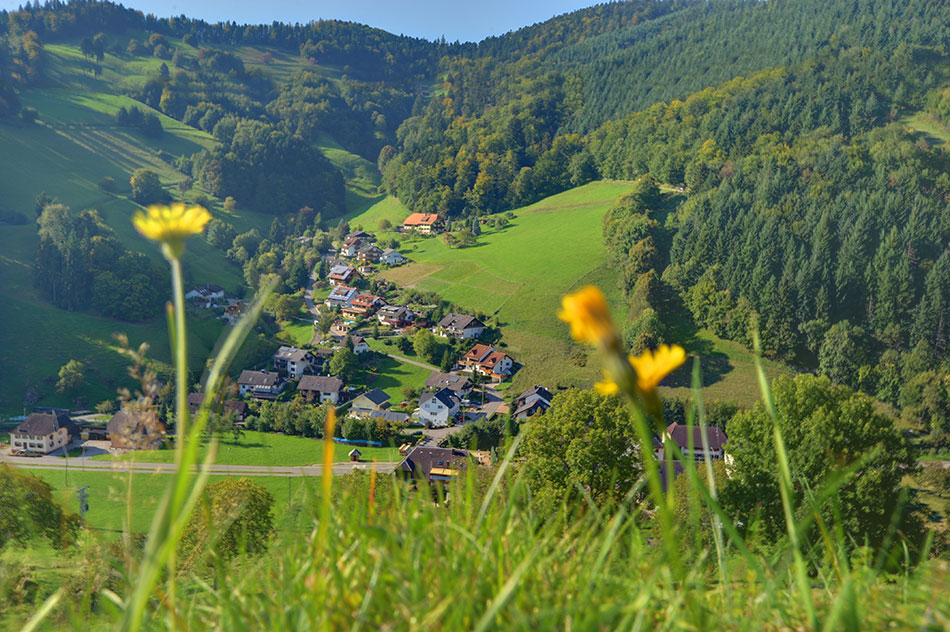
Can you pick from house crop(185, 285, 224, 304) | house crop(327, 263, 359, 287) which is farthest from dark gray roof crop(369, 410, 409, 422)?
house crop(185, 285, 224, 304)

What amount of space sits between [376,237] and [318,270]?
12247 millimetres

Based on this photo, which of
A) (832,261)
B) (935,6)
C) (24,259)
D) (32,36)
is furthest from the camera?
(32,36)

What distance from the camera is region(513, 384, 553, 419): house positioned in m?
48.5

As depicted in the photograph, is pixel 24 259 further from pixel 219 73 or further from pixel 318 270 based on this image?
pixel 219 73

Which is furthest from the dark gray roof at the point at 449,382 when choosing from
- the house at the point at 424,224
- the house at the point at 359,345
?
the house at the point at 424,224

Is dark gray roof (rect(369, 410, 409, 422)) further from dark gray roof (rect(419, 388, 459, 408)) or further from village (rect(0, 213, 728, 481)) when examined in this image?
dark gray roof (rect(419, 388, 459, 408))

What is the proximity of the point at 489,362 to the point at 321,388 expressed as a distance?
14809mm

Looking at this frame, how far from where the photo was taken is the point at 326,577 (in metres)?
2.30

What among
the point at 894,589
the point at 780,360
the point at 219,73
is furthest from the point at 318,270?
the point at 219,73

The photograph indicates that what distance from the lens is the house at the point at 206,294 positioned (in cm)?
7994

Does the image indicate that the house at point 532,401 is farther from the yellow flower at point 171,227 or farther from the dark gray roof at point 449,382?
the yellow flower at point 171,227

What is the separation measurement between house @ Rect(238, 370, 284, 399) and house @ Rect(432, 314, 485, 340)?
638 inches

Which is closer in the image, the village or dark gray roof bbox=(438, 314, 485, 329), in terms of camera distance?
the village

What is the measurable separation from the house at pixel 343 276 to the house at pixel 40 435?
4202cm
